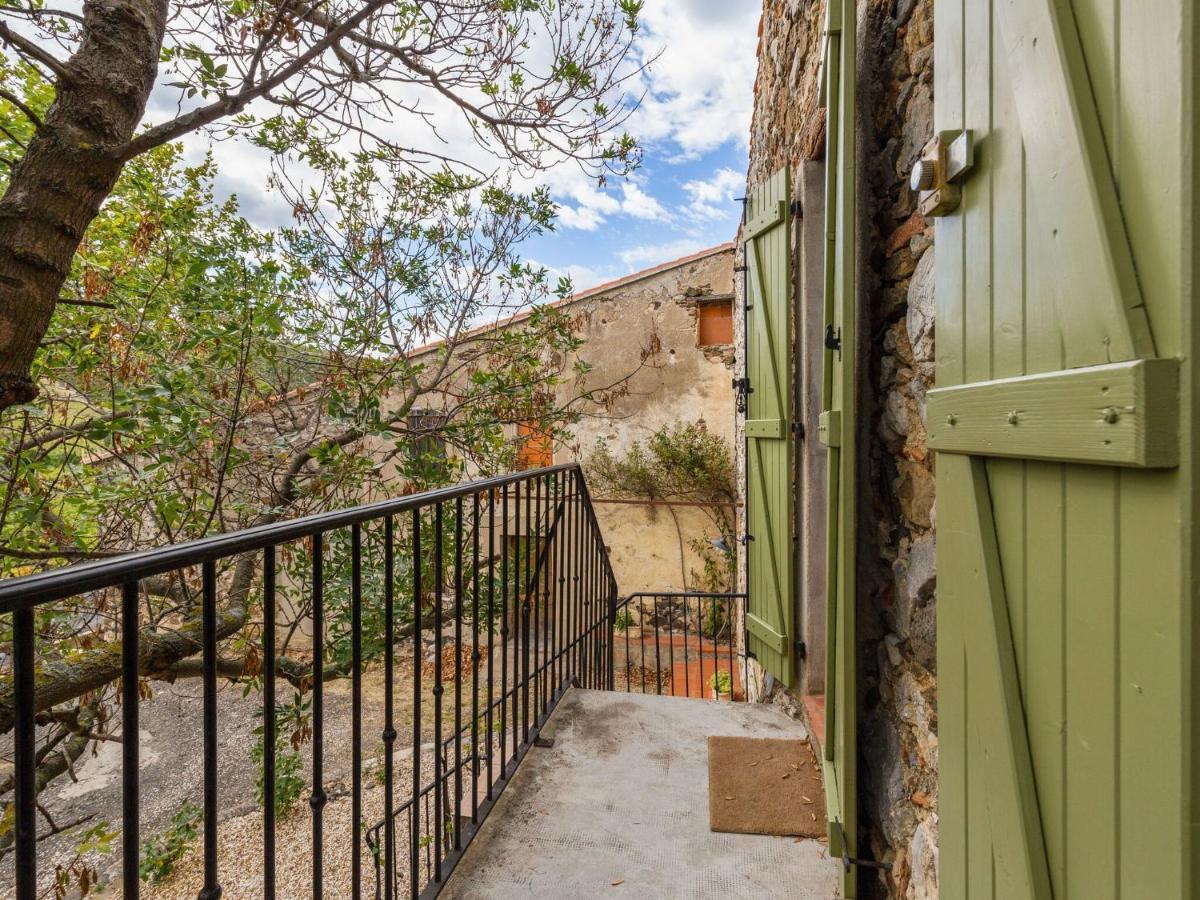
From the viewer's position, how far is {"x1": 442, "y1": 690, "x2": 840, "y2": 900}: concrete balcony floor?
1501mm

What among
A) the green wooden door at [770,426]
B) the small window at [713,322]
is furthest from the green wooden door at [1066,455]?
the small window at [713,322]

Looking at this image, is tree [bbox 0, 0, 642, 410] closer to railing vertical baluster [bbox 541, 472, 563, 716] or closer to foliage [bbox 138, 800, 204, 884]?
railing vertical baluster [bbox 541, 472, 563, 716]

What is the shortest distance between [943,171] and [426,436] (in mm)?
3725

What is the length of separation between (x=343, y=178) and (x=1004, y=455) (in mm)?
4512

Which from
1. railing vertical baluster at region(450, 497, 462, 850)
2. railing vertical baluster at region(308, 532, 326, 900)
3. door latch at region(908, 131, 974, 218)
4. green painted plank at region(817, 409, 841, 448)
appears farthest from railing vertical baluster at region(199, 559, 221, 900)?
green painted plank at region(817, 409, 841, 448)

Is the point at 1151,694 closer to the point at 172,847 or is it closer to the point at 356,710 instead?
the point at 356,710

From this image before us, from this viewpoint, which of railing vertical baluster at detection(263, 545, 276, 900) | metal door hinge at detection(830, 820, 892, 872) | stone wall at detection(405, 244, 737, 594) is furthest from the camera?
stone wall at detection(405, 244, 737, 594)

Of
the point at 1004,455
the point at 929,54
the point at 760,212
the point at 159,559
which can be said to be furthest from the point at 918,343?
the point at 760,212

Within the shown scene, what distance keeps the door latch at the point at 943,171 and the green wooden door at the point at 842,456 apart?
17.2 inches

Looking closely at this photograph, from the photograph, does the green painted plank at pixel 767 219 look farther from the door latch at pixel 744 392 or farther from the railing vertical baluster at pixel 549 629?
the railing vertical baluster at pixel 549 629

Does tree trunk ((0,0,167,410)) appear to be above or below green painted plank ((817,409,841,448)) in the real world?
above

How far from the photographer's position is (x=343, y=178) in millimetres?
4059

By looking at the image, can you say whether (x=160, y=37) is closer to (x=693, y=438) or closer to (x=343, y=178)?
(x=343, y=178)

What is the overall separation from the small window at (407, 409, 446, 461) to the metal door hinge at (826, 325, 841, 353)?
105 inches
